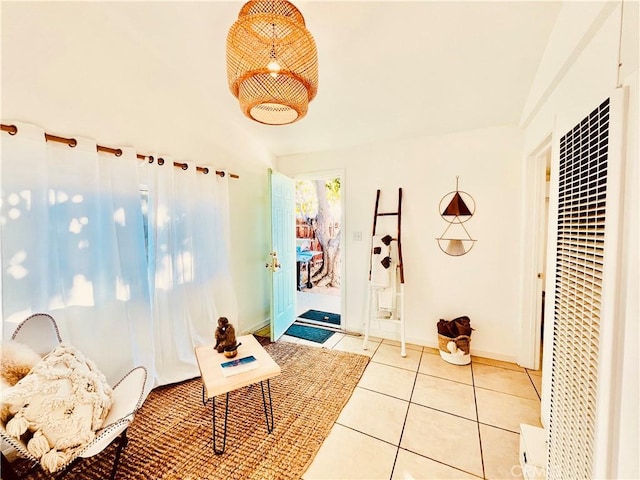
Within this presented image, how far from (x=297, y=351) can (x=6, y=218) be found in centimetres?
242

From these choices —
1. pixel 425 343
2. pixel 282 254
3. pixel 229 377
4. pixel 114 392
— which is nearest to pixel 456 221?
pixel 425 343

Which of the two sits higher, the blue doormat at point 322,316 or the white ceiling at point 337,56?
the white ceiling at point 337,56

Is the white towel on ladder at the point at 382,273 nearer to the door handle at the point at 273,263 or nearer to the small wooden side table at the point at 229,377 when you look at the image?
the door handle at the point at 273,263

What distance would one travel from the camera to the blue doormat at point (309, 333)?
3.13 metres

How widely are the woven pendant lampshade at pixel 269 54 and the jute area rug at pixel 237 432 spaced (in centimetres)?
198

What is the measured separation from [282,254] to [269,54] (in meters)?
2.38

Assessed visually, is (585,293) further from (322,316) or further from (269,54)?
(322,316)

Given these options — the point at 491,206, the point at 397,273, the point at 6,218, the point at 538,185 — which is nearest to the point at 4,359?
the point at 6,218

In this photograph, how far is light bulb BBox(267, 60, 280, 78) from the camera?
1.18 metres

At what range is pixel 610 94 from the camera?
826 millimetres

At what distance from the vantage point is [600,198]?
89 centimetres

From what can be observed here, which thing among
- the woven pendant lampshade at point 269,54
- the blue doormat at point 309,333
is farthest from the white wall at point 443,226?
the woven pendant lampshade at point 269,54

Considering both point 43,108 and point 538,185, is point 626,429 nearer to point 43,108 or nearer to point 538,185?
point 538,185

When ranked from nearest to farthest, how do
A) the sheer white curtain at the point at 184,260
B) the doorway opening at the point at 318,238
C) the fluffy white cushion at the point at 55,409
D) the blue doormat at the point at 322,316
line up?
1. the fluffy white cushion at the point at 55,409
2. the sheer white curtain at the point at 184,260
3. the blue doormat at the point at 322,316
4. the doorway opening at the point at 318,238
